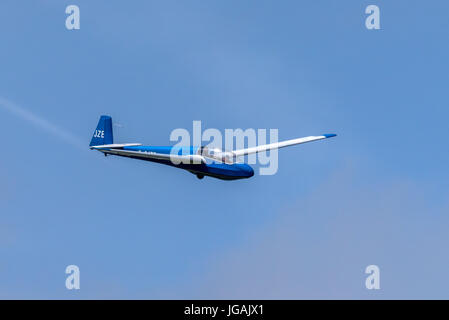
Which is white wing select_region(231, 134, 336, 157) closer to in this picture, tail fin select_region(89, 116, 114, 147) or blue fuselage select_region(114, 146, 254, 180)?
blue fuselage select_region(114, 146, 254, 180)

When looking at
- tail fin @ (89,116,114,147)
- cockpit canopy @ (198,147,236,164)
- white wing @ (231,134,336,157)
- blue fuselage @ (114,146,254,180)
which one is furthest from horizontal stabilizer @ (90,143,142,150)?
white wing @ (231,134,336,157)

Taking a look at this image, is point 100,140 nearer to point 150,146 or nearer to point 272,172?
point 150,146

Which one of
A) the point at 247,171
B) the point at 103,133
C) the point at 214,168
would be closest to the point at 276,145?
the point at 247,171

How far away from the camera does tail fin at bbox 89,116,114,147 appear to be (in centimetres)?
7269

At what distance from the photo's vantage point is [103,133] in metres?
72.9

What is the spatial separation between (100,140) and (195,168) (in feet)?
34.7

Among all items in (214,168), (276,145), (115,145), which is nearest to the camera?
(214,168)

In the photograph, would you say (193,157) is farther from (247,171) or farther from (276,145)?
(276,145)

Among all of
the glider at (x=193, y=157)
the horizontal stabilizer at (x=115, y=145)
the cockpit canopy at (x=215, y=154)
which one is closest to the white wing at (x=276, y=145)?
the glider at (x=193, y=157)

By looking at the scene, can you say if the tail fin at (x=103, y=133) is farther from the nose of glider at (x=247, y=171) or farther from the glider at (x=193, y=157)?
the nose of glider at (x=247, y=171)

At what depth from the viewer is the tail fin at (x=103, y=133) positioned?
72.7m

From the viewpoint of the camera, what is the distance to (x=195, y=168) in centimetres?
6906

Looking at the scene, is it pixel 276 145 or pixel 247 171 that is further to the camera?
pixel 276 145

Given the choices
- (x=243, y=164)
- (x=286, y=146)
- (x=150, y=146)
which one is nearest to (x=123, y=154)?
(x=150, y=146)
